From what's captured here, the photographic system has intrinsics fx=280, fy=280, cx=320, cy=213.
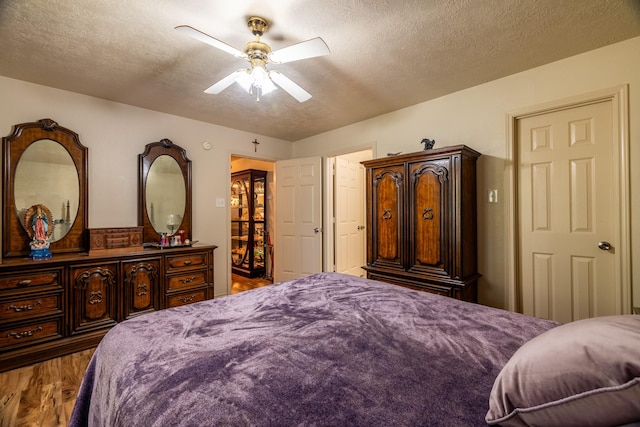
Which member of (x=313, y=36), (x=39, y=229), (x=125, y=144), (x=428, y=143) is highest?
→ (x=313, y=36)

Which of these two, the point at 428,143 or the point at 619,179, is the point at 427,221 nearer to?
the point at 428,143

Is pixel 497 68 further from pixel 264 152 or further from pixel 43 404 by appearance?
pixel 43 404

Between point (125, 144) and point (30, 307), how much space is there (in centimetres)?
180

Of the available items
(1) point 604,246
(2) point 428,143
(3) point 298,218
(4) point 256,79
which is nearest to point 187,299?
(3) point 298,218

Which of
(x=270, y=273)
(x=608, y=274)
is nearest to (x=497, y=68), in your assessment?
(x=608, y=274)

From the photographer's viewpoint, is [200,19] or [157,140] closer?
[200,19]

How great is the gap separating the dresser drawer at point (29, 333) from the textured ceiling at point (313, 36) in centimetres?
216

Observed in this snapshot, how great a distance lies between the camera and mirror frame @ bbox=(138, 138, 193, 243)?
3273mm

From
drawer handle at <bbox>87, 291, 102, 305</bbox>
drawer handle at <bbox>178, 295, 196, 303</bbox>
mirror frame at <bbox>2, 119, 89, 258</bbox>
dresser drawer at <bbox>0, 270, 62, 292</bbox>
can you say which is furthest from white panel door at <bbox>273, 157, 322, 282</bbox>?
dresser drawer at <bbox>0, 270, 62, 292</bbox>

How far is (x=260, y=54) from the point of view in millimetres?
1865

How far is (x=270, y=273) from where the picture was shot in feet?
18.0

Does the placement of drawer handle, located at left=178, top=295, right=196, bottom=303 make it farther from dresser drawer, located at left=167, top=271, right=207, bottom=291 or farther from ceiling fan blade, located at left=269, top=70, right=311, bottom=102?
ceiling fan blade, located at left=269, top=70, right=311, bottom=102

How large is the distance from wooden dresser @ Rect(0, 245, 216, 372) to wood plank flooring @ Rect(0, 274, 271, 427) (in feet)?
0.39

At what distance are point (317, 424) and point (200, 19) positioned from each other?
2.23 meters
